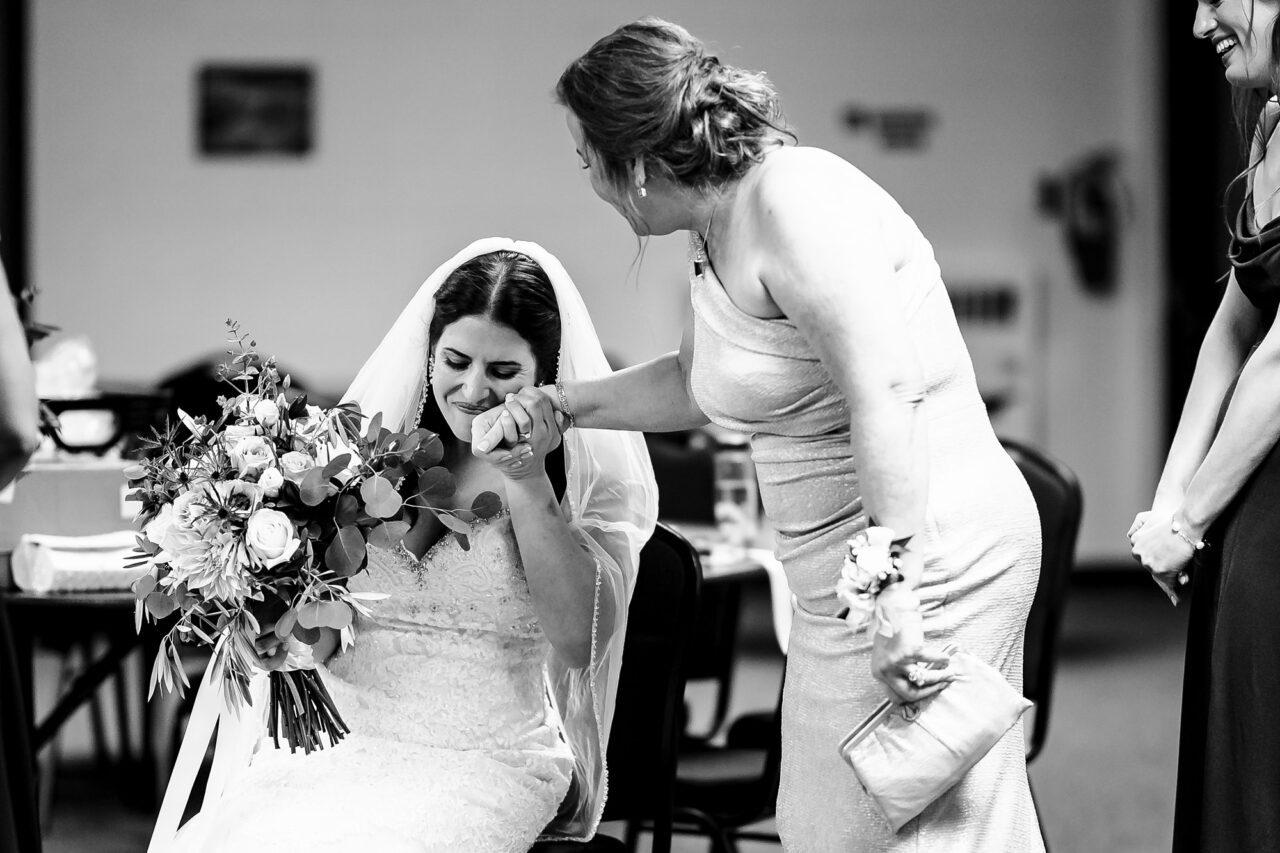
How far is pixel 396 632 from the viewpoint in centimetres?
241

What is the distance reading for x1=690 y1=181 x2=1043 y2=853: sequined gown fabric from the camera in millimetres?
1823

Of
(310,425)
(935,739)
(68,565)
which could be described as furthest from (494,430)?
(68,565)

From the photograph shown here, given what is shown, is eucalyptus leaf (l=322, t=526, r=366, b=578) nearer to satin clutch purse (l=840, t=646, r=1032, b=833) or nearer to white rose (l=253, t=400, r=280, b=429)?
white rose (l=253, t=400, r=280, b=429)

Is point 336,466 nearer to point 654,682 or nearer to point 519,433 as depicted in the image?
point 519,433

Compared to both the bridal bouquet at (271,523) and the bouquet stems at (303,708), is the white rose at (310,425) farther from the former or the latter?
the bouquet stems at (303,708)

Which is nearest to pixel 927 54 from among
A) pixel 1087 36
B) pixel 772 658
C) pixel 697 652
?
pixel 1087 36

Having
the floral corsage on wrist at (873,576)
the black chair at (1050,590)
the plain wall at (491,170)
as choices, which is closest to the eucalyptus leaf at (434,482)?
the floral corsage on wrist at (873,576)

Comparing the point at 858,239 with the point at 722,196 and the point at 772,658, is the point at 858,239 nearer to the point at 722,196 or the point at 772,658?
the point at 722,196

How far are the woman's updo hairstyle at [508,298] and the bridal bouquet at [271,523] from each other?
1.12 feet

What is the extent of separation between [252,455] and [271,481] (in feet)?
0.19

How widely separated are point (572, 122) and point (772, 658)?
5.56 meters

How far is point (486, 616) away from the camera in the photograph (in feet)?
7.88

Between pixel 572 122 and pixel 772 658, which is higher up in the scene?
pixel 572 122

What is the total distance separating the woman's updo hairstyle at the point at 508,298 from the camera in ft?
7.97
